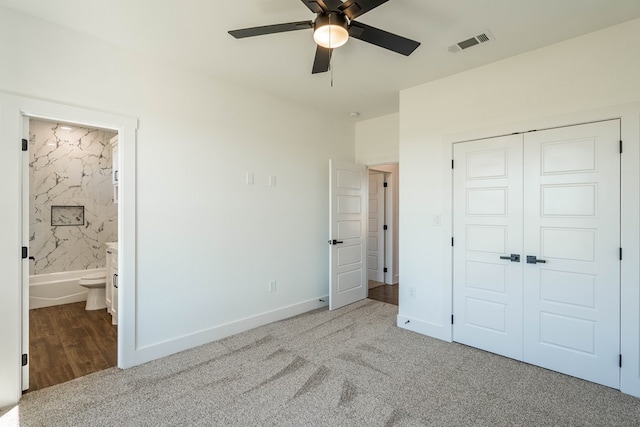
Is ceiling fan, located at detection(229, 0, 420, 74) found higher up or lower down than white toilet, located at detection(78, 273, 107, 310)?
higher up

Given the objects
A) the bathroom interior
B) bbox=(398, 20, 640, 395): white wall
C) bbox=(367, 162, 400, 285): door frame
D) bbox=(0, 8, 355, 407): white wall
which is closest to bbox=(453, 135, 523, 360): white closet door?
bbox=(398, 20, 640, 395): white wall

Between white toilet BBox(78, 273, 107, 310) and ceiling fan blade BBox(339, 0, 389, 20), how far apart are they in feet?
15.2

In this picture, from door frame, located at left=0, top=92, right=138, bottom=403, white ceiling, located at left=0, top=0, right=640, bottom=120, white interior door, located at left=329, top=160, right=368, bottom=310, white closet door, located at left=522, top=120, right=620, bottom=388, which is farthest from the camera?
white interior door, located at left=329, top=160, right=368, bottom=310

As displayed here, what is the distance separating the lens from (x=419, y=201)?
11.8 ft

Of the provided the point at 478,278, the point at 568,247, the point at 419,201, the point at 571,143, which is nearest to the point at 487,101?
the point at 571,143

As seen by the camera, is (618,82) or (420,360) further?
(420,360)

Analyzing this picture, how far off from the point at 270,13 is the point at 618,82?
2734 millimetres

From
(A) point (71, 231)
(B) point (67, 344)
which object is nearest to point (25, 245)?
(B) point (67, 344)

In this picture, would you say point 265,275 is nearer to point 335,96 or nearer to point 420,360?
point 420,360

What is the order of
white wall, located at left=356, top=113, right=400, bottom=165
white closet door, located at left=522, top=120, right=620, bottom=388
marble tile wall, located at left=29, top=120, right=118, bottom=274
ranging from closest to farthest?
white closet door, located at left=522, top=120, right=620, bottom=388
white wall, located at left=356, top=113, right=400, bottom=165
marble tile wall, located at left=29, top=120, right=118, bottom=274

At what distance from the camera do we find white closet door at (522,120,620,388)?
248 cm

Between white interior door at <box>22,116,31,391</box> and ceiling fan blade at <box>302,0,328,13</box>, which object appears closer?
ceiling fan blade at <box>302,0,328,13</box>

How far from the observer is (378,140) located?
4750 mm

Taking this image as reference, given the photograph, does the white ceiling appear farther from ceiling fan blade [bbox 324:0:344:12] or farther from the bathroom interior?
the bathroom interior
